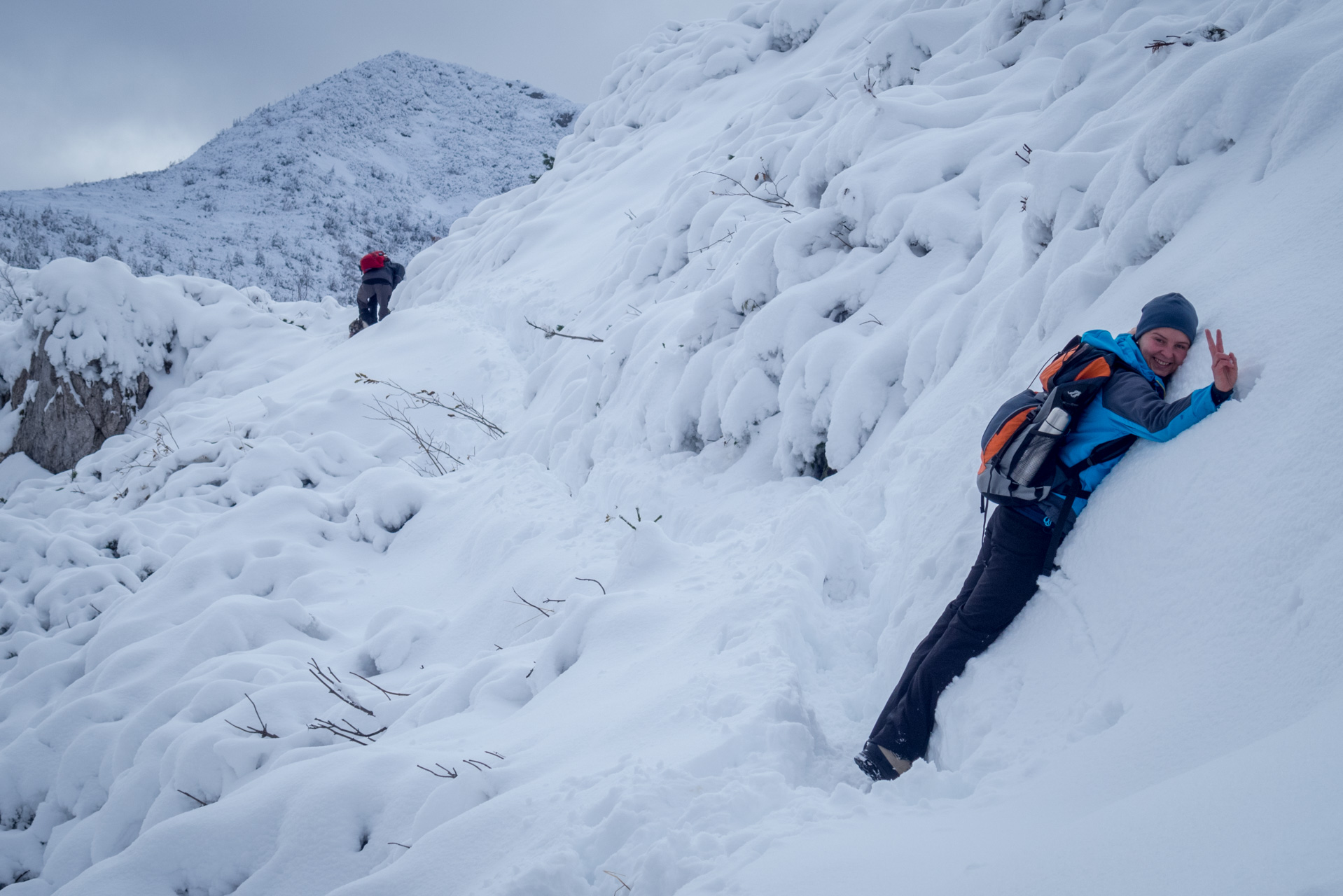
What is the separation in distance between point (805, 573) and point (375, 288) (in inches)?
412

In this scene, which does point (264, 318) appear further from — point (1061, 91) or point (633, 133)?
point (1061, 91)

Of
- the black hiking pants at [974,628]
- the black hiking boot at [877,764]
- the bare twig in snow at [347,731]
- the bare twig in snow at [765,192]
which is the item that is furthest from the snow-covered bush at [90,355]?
the black hiking pants at [974,628]

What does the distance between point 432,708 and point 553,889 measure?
1.78m

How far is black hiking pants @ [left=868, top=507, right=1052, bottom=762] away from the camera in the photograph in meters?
2.33

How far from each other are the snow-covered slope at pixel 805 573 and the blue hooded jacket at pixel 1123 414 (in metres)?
0.06

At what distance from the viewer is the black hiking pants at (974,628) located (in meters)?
2.33

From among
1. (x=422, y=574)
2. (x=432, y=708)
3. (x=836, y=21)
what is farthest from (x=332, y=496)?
(x=836, y=21)

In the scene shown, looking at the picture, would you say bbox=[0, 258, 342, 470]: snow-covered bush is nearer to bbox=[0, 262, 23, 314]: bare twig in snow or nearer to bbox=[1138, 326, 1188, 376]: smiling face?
bbox=[0, 262, 23, 314]: bare twig in snow

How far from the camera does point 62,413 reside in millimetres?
10227

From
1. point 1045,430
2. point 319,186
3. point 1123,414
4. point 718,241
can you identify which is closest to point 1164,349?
point 1123,414

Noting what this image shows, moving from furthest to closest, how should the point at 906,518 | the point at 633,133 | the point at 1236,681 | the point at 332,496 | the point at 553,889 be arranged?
the point at 633,133
the point at 332,496
the point at 906,518
the point at 553,889
the point at 1236,681

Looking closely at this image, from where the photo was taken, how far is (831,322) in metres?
5.02

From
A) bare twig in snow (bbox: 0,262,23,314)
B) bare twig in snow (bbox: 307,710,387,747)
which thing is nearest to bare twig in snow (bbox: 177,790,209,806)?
bare twig in snow (bbox: 307,710,387,747)

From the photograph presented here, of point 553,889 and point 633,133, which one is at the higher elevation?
point 633,133
